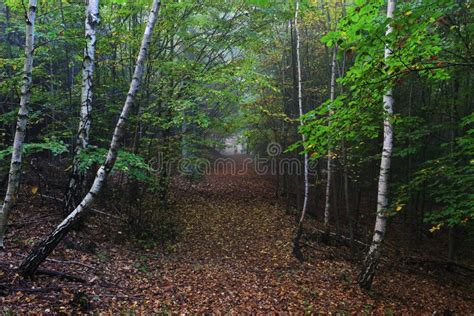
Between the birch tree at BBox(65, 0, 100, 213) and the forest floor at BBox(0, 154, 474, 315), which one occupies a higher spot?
A: the birch tree at BBox(65, 0, 100, 213)

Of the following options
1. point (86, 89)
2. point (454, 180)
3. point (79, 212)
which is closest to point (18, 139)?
point (79, 212)

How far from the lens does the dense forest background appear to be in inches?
177

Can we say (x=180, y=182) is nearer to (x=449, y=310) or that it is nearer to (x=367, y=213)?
(x=367, y=213)

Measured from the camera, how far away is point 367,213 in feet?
53.9

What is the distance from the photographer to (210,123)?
34.2 ft

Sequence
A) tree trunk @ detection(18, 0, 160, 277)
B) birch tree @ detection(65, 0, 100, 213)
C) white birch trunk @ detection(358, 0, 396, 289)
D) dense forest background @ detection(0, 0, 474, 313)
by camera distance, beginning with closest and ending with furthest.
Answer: dense forest background @ detection(0, 0, 474, 313) < tree trunk @ detection(18, 0, 160, 277) < white birch trunk @ detection(358, 0, 396, 289) < birch tree @ detection(65, 0, 100, 213)

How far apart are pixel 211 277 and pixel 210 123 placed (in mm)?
5121

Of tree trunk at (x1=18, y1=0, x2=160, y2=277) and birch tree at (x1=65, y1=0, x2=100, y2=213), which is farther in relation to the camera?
birch tree at (x1=65, y1=0, x2=100, y2=213)

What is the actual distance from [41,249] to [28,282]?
0.50 meters

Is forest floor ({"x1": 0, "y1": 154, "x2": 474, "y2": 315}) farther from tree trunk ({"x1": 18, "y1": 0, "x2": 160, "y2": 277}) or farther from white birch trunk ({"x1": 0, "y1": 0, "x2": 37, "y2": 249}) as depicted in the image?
white birch trunk ({"x1": 0, "y1": 0, "x2": 37, "y2": 249})

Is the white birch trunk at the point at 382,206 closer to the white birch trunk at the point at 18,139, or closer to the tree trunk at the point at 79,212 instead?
the tree trunk at the point at 79,212

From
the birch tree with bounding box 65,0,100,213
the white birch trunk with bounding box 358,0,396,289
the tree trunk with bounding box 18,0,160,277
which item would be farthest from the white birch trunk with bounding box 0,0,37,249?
the white birch trunk with bounding box 358,0,396,289

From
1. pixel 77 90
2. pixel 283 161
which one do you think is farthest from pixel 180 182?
pixel 77 90

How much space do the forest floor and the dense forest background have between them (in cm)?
8
